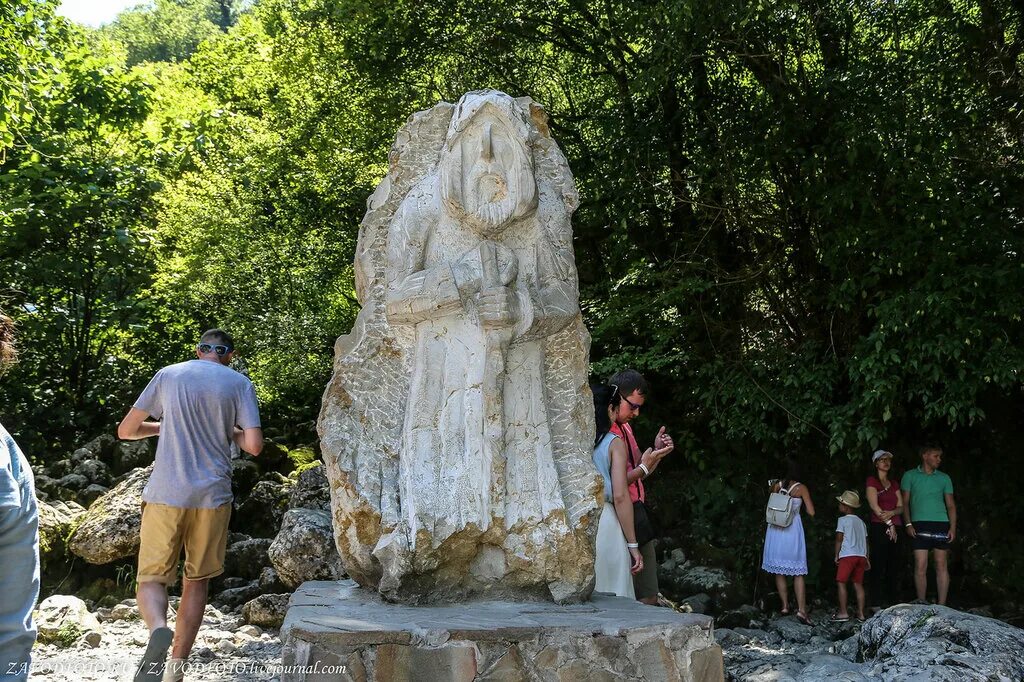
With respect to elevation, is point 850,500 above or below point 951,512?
above

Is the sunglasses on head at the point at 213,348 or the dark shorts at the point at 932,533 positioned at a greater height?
the sunglasses on head at the point at 213,348

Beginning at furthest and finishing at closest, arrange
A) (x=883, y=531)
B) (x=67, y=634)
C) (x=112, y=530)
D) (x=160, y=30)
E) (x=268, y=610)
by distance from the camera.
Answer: (x=160, y=30) → (x=112, y=530) → (x=883, y=531) → (x=268, y=610) → (x=67, y=634)

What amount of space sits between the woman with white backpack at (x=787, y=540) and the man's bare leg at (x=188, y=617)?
500 centimetres

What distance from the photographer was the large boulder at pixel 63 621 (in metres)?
6.79

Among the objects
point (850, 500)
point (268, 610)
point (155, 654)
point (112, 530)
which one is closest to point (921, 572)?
point (850, 500)

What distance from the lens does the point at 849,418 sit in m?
8.74

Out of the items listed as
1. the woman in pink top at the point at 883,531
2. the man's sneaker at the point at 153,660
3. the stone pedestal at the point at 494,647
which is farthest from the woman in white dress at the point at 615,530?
the woman in pink top at the point at 883,531

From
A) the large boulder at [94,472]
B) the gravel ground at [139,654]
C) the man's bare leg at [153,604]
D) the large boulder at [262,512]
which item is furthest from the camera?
the large boulder at [94,472]

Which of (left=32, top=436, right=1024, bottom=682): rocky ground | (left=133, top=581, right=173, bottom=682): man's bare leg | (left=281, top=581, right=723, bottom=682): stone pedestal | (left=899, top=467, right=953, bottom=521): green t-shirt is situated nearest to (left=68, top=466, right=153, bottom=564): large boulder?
(left=32, top=436, right=1024, bottom=682): rocky ground

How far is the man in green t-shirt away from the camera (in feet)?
28.2

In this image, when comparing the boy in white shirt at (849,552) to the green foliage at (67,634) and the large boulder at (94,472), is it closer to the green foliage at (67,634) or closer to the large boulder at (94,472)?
the green foliage at (67,634)

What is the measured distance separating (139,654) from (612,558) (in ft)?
11.0

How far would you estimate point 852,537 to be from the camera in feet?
28.4

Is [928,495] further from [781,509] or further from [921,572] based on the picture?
[781,509]
